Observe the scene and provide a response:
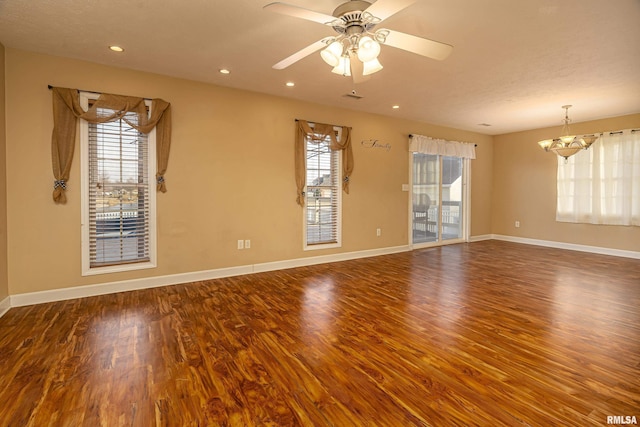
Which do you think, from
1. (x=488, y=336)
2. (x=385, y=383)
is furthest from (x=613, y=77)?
(x=385, y=383)

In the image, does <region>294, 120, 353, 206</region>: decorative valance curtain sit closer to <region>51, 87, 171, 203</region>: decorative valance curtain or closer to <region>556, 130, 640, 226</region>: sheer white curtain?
<region>51, 87, 171, 203</region>: decorative valance curtain

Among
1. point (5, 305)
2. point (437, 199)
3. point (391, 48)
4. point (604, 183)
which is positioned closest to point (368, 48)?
point (391, 48)

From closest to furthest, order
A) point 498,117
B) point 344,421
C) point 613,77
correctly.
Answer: point 344,421, point 613,77, point 498,117

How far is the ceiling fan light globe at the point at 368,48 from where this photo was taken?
209cm

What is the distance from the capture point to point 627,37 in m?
2.88

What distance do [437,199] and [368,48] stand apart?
215 inches

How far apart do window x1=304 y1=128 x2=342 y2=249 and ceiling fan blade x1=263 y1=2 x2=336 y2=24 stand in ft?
9.99

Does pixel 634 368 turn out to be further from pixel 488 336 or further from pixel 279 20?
pixel 279 20

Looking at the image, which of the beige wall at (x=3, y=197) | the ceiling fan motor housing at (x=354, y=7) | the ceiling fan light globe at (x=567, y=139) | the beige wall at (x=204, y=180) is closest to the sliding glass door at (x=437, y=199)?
the beige wall at (x=204, y=180)

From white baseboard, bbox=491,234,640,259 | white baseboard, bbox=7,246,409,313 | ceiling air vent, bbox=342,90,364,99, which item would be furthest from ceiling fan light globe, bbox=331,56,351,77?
white baseboard, bbox=491,234,640,259

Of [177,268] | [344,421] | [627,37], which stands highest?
[627,37]

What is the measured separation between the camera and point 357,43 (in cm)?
220

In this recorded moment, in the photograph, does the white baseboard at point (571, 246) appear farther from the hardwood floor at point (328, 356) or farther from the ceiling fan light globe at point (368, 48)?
the ceiling fan light globe at point (368, 48)

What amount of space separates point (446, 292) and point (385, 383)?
6.98 feet
